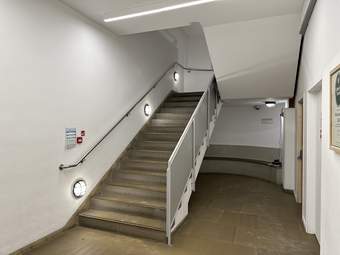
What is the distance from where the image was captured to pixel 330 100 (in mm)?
1911

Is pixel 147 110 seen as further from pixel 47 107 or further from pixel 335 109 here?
pixel 335 109

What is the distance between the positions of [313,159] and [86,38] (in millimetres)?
3956

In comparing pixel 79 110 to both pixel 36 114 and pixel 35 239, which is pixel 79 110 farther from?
pixel 35 239

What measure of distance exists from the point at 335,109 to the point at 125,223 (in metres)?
2.90

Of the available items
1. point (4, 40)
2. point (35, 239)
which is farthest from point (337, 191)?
point (4, 40)

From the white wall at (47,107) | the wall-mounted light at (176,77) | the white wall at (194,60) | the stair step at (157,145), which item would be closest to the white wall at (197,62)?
the white wall at (194,60)

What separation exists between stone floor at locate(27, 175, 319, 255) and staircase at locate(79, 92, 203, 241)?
0.60ft

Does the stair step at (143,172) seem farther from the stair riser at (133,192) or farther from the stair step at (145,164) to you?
the stair riser at (133,192)

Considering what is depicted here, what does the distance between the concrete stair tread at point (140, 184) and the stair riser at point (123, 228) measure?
2.32ft

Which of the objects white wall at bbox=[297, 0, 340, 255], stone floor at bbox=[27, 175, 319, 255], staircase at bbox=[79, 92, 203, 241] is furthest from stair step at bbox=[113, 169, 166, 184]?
white wall at bbox=[297, 0, 340, 255]

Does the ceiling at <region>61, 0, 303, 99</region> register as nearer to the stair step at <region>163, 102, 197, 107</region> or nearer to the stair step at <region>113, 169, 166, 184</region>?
the stair step at <region>163, 102, 197, 107</region>

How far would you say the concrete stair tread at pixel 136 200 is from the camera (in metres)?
3.43

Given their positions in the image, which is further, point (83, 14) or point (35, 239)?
point (83, 14)

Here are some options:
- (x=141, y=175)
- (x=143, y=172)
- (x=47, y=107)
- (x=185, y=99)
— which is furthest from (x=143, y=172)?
(x=185, y=99)
